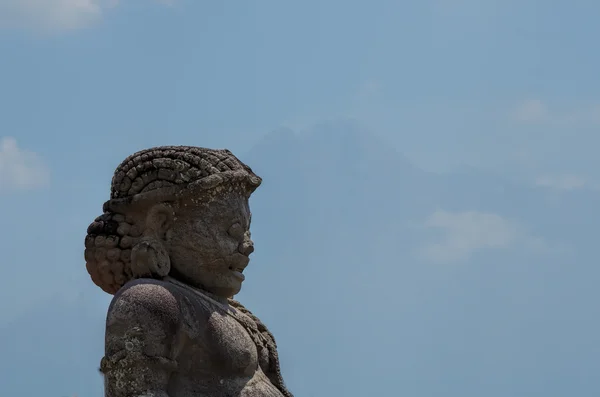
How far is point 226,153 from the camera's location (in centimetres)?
1323

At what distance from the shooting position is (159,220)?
41.9 ft

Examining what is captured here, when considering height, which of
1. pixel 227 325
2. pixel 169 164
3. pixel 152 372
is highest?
pixel 169 164

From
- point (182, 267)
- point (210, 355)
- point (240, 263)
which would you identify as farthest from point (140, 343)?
point (240, 263)

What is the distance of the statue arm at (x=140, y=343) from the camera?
12.0m

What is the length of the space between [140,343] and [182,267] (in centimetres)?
105

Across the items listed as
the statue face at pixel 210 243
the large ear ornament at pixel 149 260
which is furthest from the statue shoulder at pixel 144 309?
the statue face at pixel 210 243

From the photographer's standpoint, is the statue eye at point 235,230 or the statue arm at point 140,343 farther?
the statue eye at point 235,230

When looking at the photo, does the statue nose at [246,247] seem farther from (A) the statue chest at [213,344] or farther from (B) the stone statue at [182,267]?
(A) the statue chest at [213,344]

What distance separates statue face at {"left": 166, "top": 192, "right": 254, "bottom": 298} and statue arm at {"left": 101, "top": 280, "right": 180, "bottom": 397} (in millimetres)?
642

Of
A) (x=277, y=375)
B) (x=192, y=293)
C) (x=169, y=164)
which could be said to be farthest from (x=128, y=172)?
(x=277, y=375)

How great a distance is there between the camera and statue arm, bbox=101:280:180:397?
39.4ft

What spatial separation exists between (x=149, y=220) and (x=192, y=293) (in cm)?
75

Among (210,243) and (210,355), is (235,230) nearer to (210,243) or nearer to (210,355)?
(210,243)

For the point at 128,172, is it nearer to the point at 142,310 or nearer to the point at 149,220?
the point at 149,220
